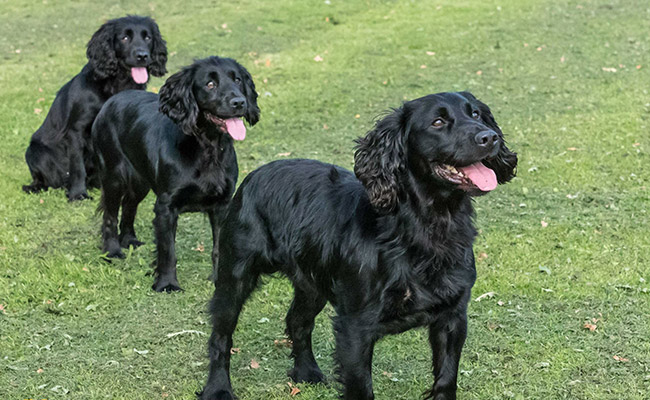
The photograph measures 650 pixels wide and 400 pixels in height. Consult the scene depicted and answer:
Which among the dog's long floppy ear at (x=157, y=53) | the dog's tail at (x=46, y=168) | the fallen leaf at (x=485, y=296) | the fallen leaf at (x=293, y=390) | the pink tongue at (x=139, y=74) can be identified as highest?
the dog's long floppy ear at (x=157, y=53)

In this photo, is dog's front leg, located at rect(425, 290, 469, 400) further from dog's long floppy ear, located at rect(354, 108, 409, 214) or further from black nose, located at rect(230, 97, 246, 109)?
black nose, located at rect(230, 97, 246, 109)

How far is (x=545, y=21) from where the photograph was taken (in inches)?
657

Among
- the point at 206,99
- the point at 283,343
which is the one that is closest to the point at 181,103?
the point at 206,99

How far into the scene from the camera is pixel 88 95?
8.44 meters

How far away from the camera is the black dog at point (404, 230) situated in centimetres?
379

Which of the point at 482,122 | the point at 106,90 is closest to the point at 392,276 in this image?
the point at 482,122

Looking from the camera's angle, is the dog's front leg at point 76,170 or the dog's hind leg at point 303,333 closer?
the dog's hind leg at point 303,333

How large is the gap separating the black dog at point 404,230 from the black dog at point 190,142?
2.11 meters

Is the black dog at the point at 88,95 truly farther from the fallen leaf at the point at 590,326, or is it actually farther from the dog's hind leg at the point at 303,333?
the fallen leaf at the point at 590,326

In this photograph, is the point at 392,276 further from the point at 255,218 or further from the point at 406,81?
the point at 406,81

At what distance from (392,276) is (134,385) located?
2023 mm

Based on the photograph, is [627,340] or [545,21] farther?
[545,21]

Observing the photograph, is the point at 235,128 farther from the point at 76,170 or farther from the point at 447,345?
the point at 76,170

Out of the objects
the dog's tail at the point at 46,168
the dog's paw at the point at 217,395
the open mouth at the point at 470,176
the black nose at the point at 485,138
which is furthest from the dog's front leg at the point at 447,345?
the dog's tail at the point at 46,168
